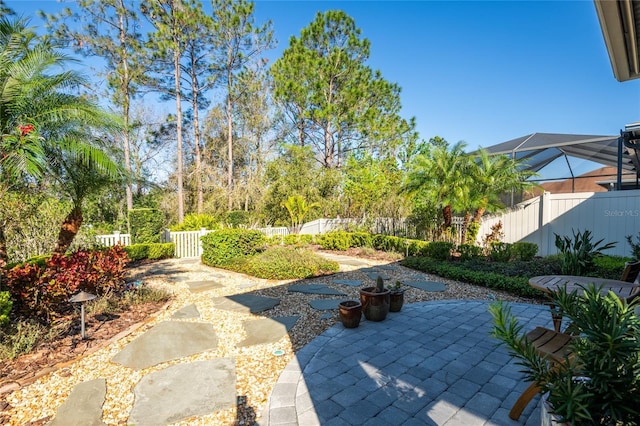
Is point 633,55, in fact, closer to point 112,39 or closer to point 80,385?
point 80,385

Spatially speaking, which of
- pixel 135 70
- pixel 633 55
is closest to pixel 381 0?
pixel 633 55

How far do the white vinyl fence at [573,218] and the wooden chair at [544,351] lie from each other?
683 cm

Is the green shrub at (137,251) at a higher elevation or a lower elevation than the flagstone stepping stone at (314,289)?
higher

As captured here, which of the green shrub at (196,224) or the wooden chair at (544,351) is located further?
the green shrub at (196,224)

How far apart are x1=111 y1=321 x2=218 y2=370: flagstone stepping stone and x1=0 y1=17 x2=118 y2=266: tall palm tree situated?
2.18 metres

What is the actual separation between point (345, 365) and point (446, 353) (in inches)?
42.5

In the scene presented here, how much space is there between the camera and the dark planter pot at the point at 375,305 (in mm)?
4043

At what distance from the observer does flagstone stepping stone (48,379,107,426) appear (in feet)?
7.38

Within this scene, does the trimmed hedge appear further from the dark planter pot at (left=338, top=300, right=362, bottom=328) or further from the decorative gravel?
the dark planter pot at (left=338, top=300, right=362, bottom=328)

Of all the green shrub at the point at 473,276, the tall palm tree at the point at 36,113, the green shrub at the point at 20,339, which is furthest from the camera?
the green shrub at the point at 473,276

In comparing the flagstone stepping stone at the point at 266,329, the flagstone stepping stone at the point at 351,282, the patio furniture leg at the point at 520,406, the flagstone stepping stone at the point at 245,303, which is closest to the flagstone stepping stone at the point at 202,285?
the flagstone stepping stone at the point at 245,303

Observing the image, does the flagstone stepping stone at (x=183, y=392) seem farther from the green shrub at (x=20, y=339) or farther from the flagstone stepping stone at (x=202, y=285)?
the flagstone stepping stone at (x=202, y=285)

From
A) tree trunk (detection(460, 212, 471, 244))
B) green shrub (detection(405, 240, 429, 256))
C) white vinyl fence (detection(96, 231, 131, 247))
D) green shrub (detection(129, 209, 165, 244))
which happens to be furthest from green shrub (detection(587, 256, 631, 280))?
green shrub (detection(129, 209, 165, 244))

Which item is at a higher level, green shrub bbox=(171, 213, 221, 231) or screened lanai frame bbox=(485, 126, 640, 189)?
screened lanai frame bbox=(485, 126, 640, 189)
